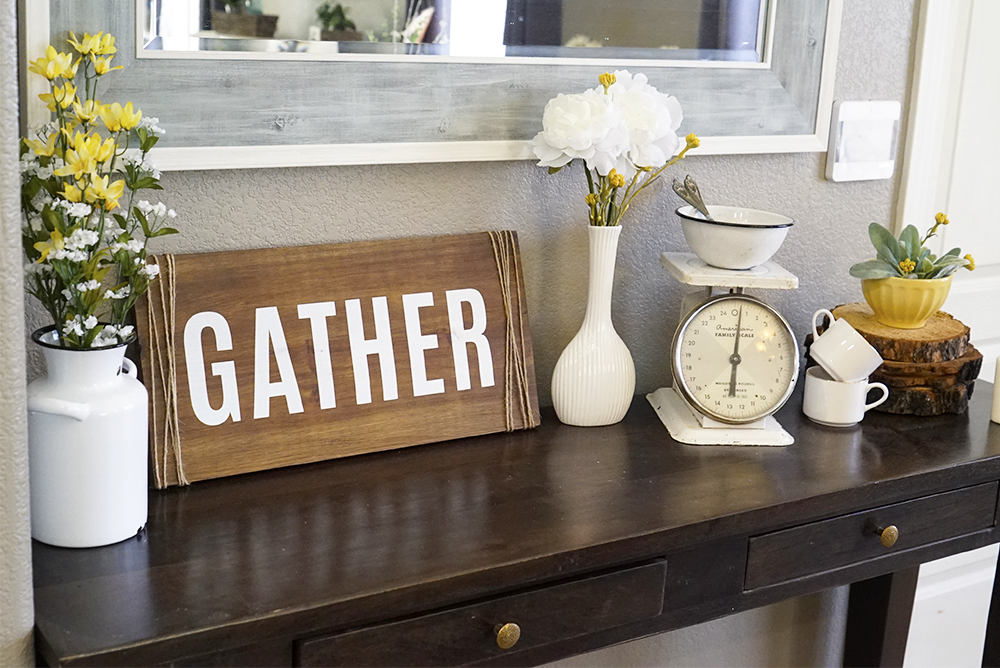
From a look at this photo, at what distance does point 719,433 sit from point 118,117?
84 cm

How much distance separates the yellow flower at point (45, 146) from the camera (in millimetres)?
1021

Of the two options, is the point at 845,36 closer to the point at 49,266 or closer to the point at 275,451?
the point at 275,451

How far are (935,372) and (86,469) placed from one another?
113 cm

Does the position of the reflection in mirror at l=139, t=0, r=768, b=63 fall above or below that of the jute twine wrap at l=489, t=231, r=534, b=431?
above

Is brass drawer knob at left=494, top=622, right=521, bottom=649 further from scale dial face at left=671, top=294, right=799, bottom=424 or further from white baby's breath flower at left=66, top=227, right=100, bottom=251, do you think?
white baby's breath flower at left=66, top=227, right=100, bottom=251

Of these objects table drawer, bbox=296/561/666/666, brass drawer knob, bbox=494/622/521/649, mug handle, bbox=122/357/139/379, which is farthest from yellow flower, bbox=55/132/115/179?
brass drawer knob, bbox=494/622/521/649

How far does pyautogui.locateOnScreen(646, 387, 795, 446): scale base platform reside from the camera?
1398 mm

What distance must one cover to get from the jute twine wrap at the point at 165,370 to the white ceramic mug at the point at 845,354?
86 cm

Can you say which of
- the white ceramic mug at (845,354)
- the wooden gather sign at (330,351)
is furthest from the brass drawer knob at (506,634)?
the white ceramic mug at (845,354)

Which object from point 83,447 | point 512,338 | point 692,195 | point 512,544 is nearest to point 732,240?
point 692,195

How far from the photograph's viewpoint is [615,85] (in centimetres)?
134

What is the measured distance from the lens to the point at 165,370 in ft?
3.94

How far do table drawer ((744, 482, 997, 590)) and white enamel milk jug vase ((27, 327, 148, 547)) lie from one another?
0.71 metres

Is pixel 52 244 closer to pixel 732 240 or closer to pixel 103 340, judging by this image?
pixel 103 340
